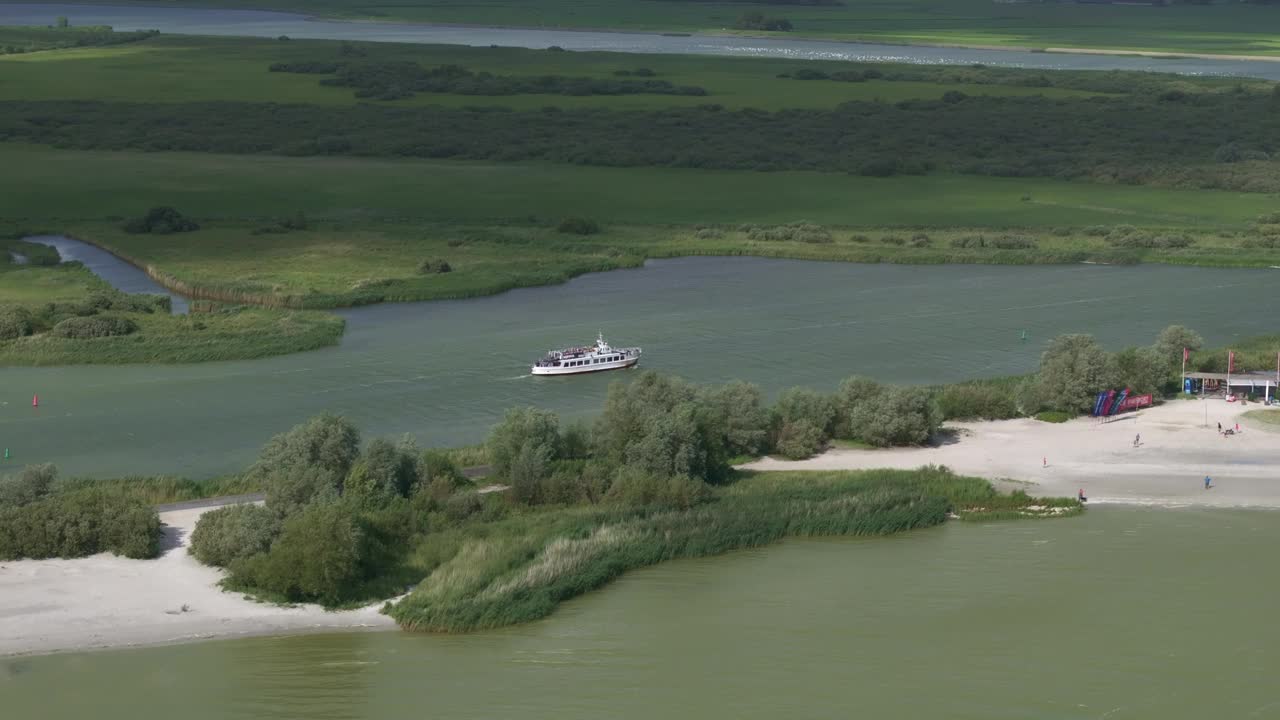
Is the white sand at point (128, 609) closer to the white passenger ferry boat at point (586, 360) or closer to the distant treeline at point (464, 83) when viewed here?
the white passenger ferry boat at point (586, 360)

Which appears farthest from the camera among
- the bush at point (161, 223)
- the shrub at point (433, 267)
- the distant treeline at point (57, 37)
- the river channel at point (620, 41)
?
the distant treeline at point (57, 37)

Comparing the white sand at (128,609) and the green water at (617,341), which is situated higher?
the green water at (617,341)

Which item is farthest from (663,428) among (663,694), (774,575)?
(663,694)

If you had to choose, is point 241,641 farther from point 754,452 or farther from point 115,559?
point 754,452

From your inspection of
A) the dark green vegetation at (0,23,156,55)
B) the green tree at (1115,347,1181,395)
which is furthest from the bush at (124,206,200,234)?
the dark green vegetation at (0,23,156,55)

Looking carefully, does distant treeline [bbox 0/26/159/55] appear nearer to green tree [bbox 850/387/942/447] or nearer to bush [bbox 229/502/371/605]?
green tree [bbox 850/387/942/447]

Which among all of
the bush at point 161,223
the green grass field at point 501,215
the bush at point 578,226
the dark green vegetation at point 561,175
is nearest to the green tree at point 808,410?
the dark green vegetation at point 561,175

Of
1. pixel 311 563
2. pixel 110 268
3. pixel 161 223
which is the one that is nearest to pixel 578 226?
pixel 161 223

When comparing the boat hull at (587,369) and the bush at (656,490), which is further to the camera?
the boat hull at (587,369)

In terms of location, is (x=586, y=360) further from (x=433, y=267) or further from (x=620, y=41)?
(x=620, y=41)
